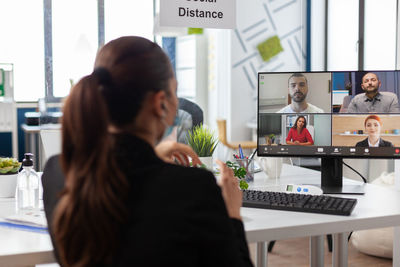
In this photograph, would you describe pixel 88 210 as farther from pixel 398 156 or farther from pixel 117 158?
pixel 398 156

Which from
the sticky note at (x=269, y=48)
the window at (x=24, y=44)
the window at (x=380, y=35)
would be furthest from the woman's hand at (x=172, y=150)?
the window at (x=24, y=44)

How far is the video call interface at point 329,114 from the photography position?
193 cm

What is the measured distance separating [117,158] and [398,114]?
1.37 meters

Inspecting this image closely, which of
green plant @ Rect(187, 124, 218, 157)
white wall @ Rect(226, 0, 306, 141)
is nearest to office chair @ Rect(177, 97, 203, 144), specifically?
green plant @ Rect(187, 124, 218, 157)

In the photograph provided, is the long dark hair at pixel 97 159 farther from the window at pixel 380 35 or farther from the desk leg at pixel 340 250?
the window at pixel 380 35

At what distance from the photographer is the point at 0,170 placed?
1.84 meters

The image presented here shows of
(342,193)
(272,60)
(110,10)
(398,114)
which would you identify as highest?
(110,10)

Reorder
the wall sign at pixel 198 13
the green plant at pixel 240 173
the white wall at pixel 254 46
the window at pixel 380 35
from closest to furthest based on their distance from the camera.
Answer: the green plant at pixel 240 173 → the wall sign at pixel 198 13 → the window at pixel 380 35 → the white wall at pixel 254 46

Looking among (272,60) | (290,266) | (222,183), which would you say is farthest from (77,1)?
(222,183)

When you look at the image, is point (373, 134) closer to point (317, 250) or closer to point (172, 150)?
point (317, 250)

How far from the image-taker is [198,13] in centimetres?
245

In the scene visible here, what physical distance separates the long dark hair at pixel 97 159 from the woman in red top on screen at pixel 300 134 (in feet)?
3.83

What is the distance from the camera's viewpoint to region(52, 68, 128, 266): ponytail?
83 cm

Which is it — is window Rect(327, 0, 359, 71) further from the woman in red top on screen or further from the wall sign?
the woman in red top on screen
